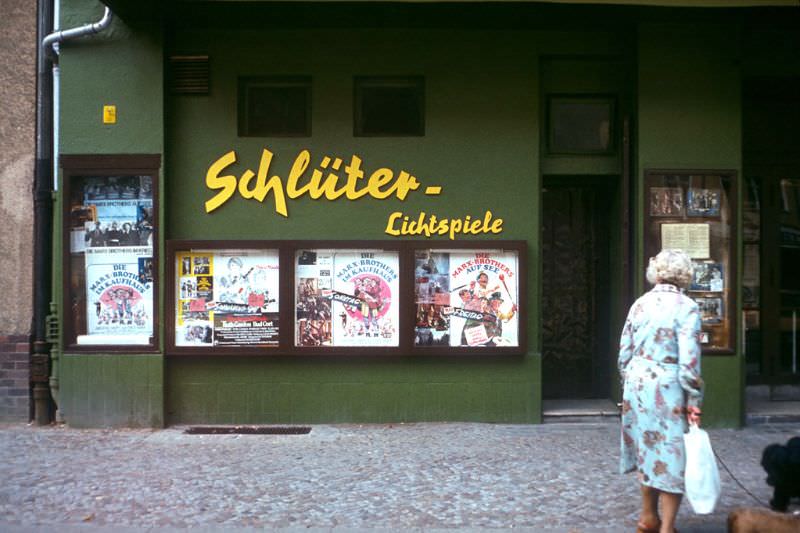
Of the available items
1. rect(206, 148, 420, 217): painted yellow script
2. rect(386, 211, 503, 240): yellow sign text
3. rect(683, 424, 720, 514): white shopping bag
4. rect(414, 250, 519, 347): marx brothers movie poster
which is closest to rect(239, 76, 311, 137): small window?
rect(206, 148, 420, 217): painted yellow script

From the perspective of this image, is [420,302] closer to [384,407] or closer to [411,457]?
[384,407]

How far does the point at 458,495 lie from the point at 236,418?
11.0 feet

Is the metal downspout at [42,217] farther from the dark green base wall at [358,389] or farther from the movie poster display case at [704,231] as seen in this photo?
the movie poster display case at [704,231]

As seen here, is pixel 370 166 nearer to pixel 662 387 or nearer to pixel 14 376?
pixel 14 376

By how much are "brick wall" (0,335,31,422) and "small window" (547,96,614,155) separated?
→ 6300 mm

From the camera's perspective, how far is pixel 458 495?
6559 millimetres

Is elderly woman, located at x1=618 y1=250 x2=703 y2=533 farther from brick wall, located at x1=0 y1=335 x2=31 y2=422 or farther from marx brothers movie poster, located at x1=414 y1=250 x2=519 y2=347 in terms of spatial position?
brick wall, located at x1=0 y1=335 x2=31 y2=422

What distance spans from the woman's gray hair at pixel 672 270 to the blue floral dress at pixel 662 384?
2.3 inches

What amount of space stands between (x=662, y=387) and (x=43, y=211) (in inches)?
271

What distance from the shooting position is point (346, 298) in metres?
9.03

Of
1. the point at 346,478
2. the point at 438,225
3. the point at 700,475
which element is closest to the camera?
the point at 700,475

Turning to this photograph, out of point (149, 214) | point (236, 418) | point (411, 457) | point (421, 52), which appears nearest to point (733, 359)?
point (411, 457)

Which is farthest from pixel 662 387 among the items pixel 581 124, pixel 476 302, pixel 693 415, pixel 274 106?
pixel 274 106

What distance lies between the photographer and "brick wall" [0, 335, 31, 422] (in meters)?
9.09
